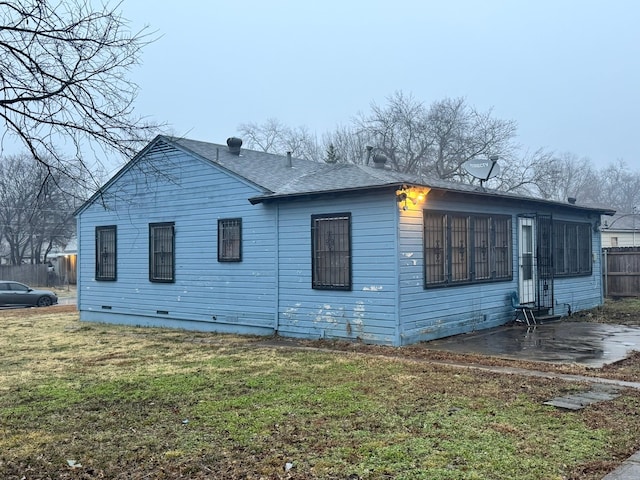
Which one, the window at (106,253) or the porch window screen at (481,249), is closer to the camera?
the porch window screen at (481,249)

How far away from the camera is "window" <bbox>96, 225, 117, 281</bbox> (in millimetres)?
15266

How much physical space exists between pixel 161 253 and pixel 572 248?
34.2 ft

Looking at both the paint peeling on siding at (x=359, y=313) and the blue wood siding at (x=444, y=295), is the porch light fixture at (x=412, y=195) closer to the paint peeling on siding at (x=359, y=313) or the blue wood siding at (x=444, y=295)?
the blue wood siding at (x=444, y=295)

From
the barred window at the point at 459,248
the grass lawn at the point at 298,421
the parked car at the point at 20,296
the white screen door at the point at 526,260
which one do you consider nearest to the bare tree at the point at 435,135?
the parked car at the point at 20,296

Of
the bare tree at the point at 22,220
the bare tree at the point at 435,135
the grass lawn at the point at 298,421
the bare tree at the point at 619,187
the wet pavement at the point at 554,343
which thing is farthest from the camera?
the bare tree at the point at 619,187

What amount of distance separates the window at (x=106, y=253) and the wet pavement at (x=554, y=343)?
8772mm

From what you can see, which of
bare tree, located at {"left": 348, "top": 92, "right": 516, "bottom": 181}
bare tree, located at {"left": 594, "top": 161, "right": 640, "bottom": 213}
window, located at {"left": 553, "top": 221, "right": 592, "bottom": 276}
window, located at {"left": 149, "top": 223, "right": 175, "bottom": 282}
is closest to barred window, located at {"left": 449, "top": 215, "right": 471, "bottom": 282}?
window, located at {"left": 553, "top": 221, "right": 592, "bottom": 276}

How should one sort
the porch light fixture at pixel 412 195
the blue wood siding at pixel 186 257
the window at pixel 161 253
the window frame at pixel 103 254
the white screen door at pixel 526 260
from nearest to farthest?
the porch light fixture at pixel 412 195, the blue wood siding at pixel 186 257, the white screen door at pixel 526 260, the window at pixel 161 253, the window frame at pixel 103 254

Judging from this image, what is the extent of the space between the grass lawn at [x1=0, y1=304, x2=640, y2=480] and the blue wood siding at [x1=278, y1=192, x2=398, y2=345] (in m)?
1.41

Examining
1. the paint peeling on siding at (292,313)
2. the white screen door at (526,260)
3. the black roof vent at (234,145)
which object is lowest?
the paint peeling on siding at (292,313)

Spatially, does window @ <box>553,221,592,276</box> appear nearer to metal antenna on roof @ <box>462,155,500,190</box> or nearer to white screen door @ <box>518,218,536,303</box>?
white screen door @ <box>518,218,536,303</box>

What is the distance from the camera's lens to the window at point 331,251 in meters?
10.9

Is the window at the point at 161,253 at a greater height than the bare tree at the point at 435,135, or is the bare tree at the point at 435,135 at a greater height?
the bare tree at the point at 435,135

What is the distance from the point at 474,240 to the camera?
39.4 ft
